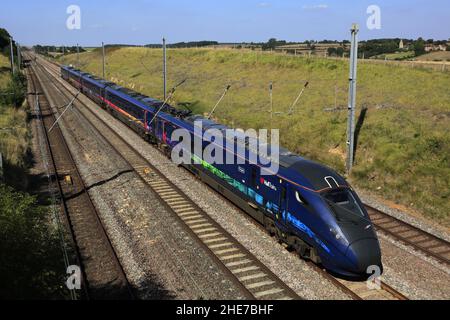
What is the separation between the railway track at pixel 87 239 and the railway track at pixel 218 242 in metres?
3.17

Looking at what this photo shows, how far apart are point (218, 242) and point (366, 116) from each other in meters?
18.2

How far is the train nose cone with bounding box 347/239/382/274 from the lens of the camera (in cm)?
1176

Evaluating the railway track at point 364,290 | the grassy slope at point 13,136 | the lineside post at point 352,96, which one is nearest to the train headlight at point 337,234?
the railway track at point 364,290

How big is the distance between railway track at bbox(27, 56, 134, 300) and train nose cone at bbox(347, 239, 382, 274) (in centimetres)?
659

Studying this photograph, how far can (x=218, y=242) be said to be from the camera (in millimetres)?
15539

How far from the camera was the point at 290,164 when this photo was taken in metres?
14.5

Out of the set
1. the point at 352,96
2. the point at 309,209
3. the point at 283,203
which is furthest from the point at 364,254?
the point at 352,96

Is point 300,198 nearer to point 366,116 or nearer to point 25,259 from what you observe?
point 25,259

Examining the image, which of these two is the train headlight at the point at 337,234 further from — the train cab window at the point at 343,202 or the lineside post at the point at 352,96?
the lineside post at the point at 352,96

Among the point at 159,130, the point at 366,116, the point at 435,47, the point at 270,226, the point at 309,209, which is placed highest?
the point at 435,47

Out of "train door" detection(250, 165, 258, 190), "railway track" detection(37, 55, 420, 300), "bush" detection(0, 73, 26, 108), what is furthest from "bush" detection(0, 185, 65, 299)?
"bush" detection(0, 73, 26, 108)

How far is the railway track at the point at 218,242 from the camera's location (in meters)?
12.5

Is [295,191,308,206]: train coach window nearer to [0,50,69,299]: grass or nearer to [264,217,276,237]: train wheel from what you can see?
[264,217,276,237]: train wheel

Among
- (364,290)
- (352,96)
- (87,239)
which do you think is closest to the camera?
(364,290)
